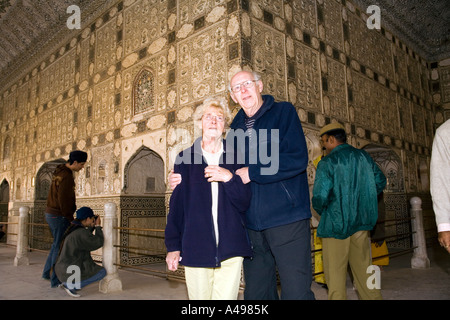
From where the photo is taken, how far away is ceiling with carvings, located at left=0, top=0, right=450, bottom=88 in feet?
26.6

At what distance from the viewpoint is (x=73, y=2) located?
796 centimetres

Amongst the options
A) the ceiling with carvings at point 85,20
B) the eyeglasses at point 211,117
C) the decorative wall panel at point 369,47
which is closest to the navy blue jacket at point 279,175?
the eyeglasses at point 211,117

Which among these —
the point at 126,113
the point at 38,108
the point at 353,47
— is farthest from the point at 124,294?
the point at 38,108

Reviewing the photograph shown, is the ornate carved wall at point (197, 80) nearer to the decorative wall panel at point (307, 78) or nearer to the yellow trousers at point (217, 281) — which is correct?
the decorative wall panel at point (307, 78)

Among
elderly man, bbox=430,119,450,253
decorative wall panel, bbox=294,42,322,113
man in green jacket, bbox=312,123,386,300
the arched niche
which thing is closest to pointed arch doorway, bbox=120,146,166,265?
the arched niche

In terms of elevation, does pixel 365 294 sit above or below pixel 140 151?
below

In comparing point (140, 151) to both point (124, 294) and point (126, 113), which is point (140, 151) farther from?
point (124, 294)

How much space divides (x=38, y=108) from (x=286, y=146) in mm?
9801

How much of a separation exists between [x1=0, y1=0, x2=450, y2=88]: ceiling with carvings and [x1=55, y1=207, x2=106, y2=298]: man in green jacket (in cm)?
538

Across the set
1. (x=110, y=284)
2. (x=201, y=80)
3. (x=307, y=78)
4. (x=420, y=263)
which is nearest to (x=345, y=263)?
(x=110, y=284)

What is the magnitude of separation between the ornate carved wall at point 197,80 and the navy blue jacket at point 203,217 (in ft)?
9.07

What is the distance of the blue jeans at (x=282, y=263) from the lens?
1.65 meters

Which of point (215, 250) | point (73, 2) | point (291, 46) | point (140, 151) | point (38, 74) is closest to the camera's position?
point (215, 250)

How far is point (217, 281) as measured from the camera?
5.74 feet
